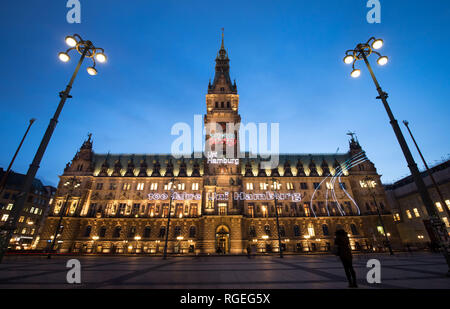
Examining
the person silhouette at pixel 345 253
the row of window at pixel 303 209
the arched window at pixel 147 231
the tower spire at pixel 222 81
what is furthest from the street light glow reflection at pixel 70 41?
the tower spire at pixel 222 81

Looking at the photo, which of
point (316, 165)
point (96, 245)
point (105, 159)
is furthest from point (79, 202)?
point (316, 165)

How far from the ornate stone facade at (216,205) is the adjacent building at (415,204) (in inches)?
310

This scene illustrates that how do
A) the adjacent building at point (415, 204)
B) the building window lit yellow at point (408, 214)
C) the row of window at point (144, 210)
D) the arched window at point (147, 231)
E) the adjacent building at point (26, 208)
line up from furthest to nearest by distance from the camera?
the adjacent building at point (26, 208)
the building window lit yellow at point (408, 214)
the row of window at point (144, 210)
the arched window at point (147, 231)
the adjacent building at point (415, 204)

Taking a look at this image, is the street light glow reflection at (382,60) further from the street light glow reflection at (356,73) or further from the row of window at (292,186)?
the row of window at (292,186)

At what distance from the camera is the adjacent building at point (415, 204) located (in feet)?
122

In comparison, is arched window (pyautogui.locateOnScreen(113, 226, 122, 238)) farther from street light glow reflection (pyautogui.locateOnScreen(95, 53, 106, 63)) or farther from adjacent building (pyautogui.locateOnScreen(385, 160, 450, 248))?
adjacent building (pyautogui.locateOnScreen(385, 160, 450, 248))

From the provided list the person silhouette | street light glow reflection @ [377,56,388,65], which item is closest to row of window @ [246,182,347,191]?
street light glow reflection @ [377,56,388,65]

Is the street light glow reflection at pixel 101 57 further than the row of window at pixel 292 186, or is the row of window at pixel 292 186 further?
the row of window at pixel 292 186

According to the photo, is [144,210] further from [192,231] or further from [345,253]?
[345,253]

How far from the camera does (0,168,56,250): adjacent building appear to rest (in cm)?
5200

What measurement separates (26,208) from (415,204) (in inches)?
4077

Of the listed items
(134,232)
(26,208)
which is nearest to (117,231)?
(134,232)

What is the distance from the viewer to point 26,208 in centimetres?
5862

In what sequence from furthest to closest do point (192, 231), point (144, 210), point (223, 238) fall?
point (144, 210) < point (192, 231) < point (223, 238)
